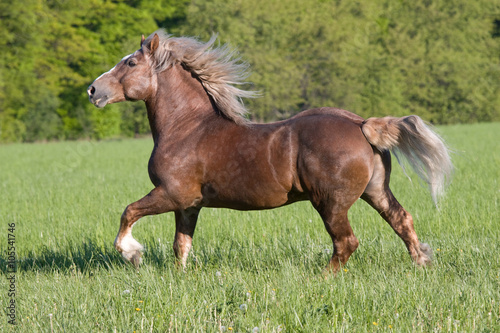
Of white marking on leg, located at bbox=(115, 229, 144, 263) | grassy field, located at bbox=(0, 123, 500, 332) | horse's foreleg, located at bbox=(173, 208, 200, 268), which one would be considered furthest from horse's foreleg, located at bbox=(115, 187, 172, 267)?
horse's foreleg, located at bbox=(173, 208, 200, 268)

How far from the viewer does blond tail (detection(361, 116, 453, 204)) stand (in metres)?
4.61

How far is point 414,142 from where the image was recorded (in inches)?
185

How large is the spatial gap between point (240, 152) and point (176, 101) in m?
0.92

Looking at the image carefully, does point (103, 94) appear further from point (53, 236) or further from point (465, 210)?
point (465, 210)

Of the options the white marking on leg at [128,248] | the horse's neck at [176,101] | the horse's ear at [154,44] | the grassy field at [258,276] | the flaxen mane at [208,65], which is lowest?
the grassy field at [258,276]

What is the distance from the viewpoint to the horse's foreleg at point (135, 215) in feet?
15.7

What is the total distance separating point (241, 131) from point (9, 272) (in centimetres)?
274

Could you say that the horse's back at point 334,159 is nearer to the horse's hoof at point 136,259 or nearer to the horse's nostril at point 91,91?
the horse's hoof at point 136,259

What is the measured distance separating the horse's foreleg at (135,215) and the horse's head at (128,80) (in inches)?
38.1

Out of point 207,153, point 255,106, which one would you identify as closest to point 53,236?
point 207,153

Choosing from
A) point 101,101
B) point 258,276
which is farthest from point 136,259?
point 101,101

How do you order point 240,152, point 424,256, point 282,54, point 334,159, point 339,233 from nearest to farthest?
point 334,159, point 339,233, point 240,152, point 424,256, point 282,54

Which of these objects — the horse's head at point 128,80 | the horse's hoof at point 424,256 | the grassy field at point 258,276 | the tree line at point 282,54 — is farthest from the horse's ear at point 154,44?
the tree line at point 282,54

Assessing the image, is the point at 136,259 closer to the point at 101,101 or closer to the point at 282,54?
the point at 101,101
